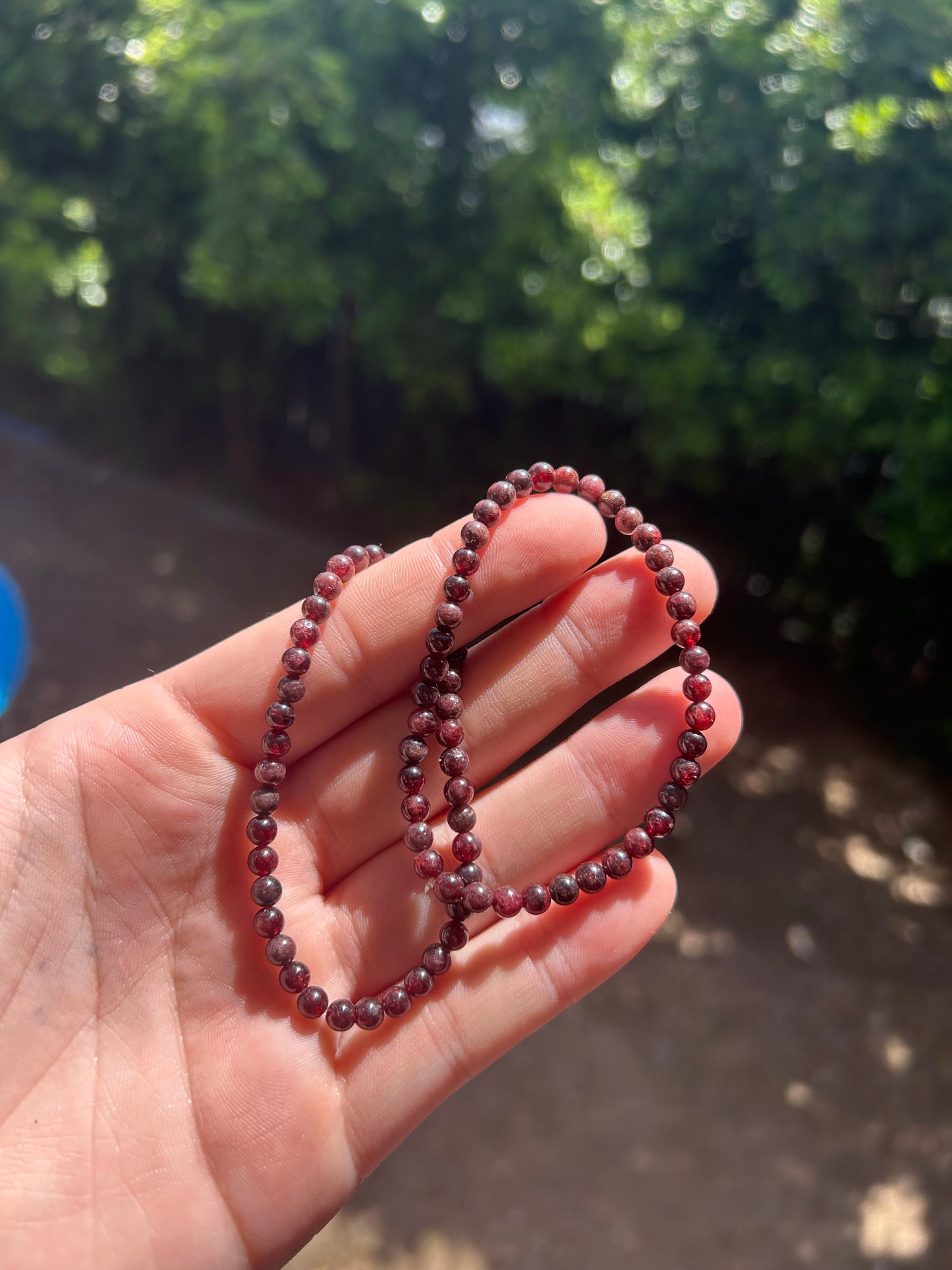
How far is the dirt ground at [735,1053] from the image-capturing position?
3186 mm

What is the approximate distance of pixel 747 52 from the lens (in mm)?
3746

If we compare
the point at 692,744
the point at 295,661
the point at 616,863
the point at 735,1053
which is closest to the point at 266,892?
the point at 295,661

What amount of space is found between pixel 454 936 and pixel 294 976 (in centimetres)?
41

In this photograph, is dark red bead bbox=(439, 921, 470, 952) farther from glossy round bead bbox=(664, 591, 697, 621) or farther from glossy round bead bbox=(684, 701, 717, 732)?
glossy round bead bbox=(664, 591, 697, 621)

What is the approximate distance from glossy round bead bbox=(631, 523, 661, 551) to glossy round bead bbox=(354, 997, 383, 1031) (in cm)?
138

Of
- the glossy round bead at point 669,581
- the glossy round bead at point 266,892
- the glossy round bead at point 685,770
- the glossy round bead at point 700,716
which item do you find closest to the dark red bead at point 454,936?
the glossy round bead at point 266,892

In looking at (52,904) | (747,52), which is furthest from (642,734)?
(747,52)

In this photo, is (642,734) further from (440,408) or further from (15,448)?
(15,448)

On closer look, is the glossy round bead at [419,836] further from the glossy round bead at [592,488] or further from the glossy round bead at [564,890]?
the glossy round bead at [592,488]

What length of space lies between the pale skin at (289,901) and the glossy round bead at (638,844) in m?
0.08

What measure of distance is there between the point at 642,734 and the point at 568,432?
294 centimetres

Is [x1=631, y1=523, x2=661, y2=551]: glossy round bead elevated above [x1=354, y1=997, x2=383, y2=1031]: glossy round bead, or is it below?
above

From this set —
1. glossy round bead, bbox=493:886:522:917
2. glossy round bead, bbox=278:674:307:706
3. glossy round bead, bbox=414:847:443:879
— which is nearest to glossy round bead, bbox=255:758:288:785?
glossy round bead, bbox=278:674:307:706

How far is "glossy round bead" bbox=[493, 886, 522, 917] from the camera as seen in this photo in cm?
235
